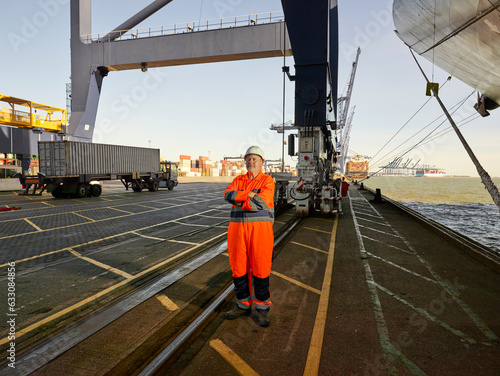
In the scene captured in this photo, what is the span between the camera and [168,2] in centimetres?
2978

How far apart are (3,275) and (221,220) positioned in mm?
6777

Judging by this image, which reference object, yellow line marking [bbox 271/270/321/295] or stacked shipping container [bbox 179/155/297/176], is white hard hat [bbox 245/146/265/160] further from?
stacked shipping container [bbox 179/155/297/176]

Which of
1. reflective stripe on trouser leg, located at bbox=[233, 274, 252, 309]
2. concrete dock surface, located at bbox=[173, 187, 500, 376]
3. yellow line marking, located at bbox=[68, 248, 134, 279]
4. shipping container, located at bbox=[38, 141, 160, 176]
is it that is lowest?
yellow line marking, located at bbox=[68, 248, 134, 279]

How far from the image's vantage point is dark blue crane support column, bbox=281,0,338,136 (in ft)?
34.1

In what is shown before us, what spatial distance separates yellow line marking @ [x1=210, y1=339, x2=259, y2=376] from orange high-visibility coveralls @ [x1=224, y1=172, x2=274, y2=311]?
661mm

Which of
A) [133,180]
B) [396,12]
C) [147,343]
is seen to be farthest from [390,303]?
[133,180]

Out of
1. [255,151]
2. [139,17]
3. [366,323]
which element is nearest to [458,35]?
[255,151]

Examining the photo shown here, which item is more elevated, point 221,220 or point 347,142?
point 347,142

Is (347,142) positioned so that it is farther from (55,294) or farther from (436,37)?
(55,294)

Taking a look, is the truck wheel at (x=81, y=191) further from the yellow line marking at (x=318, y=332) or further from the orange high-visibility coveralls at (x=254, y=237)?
the orange high-visibility coveralls at (x=254, y=237)

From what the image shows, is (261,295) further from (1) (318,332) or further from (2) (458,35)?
(2) (458,35)

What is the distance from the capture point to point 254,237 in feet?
10.7

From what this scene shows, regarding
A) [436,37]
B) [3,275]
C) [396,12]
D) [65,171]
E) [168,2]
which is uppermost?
[168,2]

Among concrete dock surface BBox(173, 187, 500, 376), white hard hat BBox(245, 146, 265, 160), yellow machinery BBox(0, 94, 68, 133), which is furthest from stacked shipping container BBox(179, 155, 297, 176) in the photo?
white hard hat BBox(245, 146, 265, 160)
